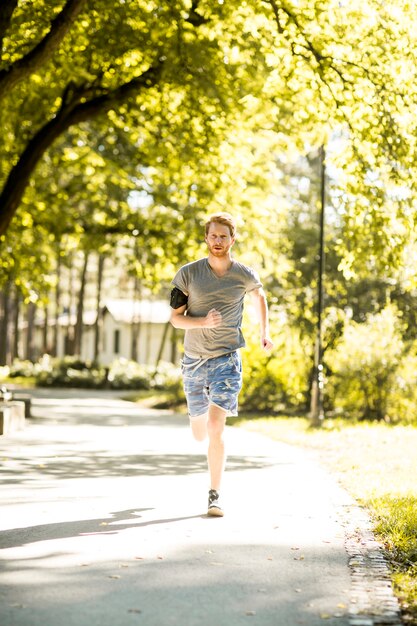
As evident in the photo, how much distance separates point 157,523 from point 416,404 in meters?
15.8

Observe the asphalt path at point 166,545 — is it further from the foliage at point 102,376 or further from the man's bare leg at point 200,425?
the foliage at point 102,376

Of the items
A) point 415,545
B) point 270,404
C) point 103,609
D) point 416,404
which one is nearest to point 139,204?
point 270,404

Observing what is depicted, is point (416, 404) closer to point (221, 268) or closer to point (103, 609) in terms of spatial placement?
point (221, 268)

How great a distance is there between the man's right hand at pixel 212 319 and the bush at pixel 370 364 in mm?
14950

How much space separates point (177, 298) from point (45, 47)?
20.9ft

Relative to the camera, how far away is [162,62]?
53.7 ft

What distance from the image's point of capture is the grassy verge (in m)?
6.08

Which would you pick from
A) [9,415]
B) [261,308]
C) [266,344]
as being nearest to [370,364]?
[9,415]

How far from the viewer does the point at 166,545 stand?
20.2 ft

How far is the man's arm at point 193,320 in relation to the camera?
737 cm

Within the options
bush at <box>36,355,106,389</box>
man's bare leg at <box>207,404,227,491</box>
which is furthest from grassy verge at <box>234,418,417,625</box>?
bush at <box>36,355,106,389</box>

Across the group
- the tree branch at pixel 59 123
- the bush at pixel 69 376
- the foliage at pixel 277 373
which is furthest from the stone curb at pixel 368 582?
the bush at pixel 69 376

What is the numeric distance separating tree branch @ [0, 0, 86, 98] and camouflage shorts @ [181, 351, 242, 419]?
253 inches

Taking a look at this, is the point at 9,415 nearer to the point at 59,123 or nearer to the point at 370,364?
the point at 59,123
